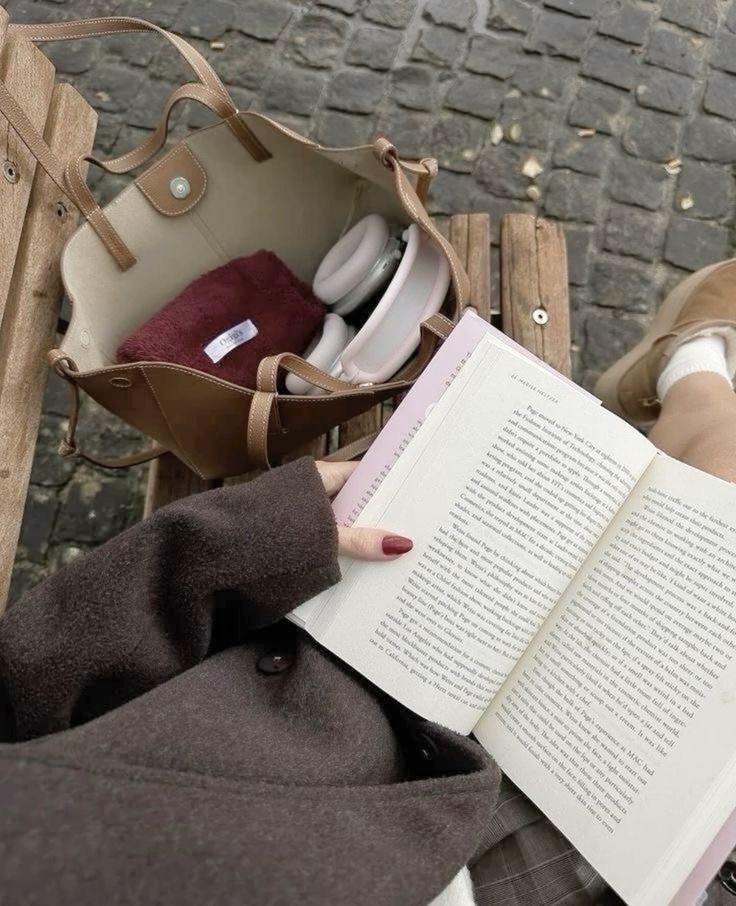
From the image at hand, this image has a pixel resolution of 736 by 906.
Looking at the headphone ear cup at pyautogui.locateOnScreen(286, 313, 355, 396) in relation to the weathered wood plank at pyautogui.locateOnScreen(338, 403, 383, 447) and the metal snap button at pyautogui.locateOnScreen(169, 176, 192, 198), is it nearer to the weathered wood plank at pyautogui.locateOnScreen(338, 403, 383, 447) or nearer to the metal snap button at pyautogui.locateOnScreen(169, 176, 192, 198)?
the weathered wood plank at pyautogui.locateOnScreen(338, 403, 383, 447)

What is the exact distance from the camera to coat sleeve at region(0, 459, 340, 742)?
572 millimetres

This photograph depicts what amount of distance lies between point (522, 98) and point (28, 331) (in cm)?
116

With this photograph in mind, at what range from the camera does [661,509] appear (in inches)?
25.9

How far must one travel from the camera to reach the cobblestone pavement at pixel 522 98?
1401 millimetres

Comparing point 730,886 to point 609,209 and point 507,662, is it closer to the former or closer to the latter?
point 507,662

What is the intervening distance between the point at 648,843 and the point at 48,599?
1.81 ft

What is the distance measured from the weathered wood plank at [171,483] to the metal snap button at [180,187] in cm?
35

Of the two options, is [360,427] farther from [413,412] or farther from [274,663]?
[274,663]

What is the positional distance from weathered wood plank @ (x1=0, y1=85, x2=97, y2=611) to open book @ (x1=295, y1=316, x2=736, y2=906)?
38cm

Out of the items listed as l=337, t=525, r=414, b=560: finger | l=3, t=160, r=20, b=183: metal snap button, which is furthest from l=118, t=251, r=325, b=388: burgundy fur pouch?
l=337, t=525, r=414, b=560: finger

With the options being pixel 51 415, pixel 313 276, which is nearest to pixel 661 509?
pixel 313 276

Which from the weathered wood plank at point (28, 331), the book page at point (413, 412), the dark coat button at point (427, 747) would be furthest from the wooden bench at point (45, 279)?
the dark coat button at point (427, 747)

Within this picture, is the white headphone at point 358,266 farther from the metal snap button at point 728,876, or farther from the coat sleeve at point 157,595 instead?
the metal snap button at point 728,876

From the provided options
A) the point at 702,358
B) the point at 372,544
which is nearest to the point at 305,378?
the point at 372,544
